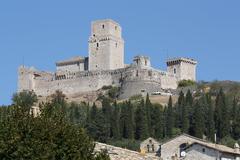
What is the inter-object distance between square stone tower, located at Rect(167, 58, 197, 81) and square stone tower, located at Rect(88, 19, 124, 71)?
26.9ft

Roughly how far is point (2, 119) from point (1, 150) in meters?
1.35

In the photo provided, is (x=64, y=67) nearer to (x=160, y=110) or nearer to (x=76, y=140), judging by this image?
(x=160, y=110)

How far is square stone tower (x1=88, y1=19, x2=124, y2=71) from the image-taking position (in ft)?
452

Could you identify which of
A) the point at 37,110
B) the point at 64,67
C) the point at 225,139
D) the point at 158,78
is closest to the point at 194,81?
the point at 158,78

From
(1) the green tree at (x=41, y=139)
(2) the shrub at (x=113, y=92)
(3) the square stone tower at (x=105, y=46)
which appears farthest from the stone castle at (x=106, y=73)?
(1) the green tree at (x=41, y=139)

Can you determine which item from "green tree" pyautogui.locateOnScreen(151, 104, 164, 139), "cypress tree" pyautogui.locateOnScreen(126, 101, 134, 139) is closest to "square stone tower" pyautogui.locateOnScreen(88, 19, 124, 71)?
"cypress tree" pyautogui.locateOnScreen(126, 101, 134, 139)

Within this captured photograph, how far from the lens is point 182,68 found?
140 meters

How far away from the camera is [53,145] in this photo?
21609 millimetres

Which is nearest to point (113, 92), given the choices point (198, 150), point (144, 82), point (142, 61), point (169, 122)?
point (144, 82)

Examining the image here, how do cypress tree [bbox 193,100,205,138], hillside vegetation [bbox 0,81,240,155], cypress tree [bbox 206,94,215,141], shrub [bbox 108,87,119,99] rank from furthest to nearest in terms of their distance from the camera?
shrub [bbox 108,87,119,99] < hillside vegetation [bbox 0,81,240,155] < cypress tree [bbox 193,100,205,138] < cypress tree [bbox 206,94,215,141]

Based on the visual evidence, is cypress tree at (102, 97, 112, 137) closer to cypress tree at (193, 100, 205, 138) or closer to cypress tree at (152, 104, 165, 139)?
cypress tree at (152, 104, 165, 139)

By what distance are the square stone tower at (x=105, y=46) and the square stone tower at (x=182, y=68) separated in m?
8.21

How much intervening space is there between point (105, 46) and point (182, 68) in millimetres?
13301

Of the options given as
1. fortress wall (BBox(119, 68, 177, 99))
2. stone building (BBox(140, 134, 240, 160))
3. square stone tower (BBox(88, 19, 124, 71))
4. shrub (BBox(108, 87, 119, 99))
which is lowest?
stone building (BBox(140, 134, 240, 160))
